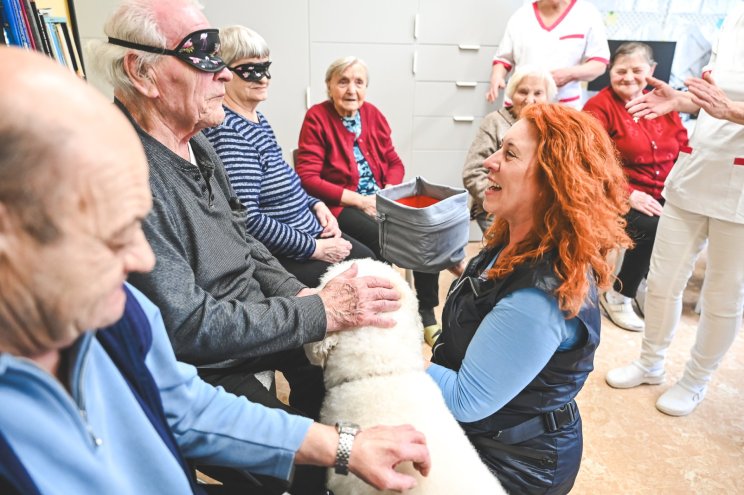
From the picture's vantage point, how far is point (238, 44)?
5.98ft

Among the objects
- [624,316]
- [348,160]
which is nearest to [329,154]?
[348,160]

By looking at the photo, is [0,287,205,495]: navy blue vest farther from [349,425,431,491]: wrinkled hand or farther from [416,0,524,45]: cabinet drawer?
[416,0,524,45]: cabinet drawer

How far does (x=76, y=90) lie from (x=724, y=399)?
103 inches

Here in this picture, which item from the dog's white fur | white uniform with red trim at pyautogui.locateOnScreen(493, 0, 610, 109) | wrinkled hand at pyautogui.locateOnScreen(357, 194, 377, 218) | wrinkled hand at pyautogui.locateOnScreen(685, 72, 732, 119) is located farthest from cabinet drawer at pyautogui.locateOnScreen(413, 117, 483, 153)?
the dog's white fur

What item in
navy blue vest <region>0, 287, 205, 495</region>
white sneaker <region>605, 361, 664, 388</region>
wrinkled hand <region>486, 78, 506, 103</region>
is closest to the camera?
navy blue vest <region>0, 287, 205, 495</region>

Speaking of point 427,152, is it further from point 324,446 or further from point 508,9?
point 324,446

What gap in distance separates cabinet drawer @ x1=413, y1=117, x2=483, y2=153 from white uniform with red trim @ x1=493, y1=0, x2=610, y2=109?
0.69 meters

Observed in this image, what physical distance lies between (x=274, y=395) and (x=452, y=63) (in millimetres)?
2965

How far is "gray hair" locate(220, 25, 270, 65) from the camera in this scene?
5.94ft

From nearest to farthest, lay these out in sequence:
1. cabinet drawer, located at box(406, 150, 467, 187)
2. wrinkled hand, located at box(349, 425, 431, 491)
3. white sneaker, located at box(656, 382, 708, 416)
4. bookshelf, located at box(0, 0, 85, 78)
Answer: wrinkled hand, located at box(349, 425, 431, 491), bookshelf, located at box(0, 0, 85, 78), white sneaker, located at box(656, 382, 708, 416), cabinet drawer, located at box(406, 150, 467, 187)

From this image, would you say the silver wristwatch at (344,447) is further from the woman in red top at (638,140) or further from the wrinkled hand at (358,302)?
the woman in red top at (638,140)

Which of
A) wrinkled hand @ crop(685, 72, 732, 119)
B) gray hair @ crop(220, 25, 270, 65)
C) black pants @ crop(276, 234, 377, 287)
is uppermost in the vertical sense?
gray hair @ crop(220, 25, 270, 65)

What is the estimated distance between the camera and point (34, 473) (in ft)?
1.73

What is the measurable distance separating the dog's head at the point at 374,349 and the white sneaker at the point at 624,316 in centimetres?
199
